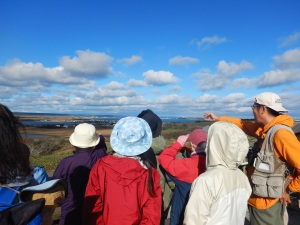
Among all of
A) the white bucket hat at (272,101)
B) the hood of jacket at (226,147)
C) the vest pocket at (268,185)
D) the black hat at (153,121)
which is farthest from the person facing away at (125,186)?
the white bucket hat at (272,101)

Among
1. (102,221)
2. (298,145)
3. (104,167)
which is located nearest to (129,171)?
(104,167)

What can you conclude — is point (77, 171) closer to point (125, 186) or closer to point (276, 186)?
point (125, 186)

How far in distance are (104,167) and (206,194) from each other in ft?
3.05

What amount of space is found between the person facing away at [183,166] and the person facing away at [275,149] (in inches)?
28.7

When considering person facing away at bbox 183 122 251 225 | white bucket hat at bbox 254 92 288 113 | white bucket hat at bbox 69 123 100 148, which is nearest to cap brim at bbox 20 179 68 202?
person facing away at bbox 183 122 251 225

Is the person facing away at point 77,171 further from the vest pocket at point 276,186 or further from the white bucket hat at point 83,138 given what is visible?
the vest pocket at point 276,186

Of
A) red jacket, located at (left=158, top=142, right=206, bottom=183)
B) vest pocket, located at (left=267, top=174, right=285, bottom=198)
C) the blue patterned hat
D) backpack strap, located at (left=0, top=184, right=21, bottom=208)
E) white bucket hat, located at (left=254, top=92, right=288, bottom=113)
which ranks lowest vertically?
vest pocket, located at (left=267, top=174, right=285, bottom=198)

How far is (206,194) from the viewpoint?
240 cm

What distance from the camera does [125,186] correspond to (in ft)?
8.29

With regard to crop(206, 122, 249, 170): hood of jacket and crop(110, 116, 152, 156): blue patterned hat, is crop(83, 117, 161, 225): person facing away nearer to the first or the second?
crop(110, 116, 152, 156): blue patterned hat

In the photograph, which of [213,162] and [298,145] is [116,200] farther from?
[298,145]

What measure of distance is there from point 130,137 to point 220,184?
2.94ft

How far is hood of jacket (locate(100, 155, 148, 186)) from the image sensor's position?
2.53m

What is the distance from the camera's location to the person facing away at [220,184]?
2.37 m
